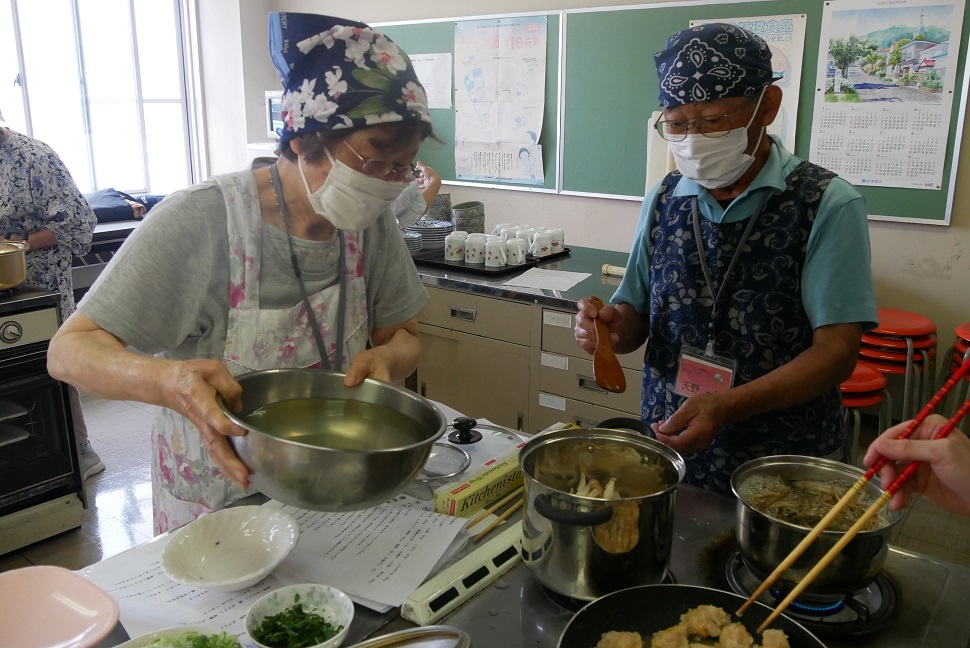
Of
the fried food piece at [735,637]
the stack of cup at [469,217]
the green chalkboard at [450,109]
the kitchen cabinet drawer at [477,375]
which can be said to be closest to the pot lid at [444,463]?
the fried food piece at [735,637]

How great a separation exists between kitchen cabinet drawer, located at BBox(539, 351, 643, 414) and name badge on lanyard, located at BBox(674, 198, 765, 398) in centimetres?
123

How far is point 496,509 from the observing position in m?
1.31

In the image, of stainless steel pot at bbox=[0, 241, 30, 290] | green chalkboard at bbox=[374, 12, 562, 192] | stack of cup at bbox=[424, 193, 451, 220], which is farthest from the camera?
green chalkboard at bbox=[374, 12, 562, 192]

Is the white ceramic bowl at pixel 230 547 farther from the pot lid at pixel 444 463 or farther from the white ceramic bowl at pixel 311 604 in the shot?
the pot lid at pixel 444 463

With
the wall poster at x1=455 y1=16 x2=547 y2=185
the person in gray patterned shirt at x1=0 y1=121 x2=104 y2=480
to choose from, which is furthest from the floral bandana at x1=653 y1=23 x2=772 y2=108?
the wall poster at x1=455 y1=16 x2=547 y2=185

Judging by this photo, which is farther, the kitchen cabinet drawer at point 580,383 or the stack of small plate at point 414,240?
the stack of small plate at point 414,240

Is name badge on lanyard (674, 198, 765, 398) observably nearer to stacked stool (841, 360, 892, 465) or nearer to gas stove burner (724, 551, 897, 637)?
gas stove burner (724, 551, 897, 637)

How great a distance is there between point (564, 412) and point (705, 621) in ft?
7.13

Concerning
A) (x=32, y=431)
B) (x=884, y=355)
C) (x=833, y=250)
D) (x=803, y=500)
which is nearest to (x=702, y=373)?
(x=833, y=250)

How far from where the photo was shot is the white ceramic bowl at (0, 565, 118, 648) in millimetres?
930

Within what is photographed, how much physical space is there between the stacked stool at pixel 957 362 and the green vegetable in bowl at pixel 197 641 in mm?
2852

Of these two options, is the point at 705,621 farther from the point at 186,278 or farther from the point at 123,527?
the point at 123,527

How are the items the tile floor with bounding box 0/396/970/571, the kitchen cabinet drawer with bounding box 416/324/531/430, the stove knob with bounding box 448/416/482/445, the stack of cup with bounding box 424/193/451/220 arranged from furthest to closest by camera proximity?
the stack of cup with bounding box 424/193/451/220 < the kitchen cabinet drawer with bounding box 416/324/531/430 < the tile floor with bounding box 0/396/970/571 < the stove knob with bounding box 448/416/482/445

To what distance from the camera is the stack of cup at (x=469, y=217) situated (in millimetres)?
3828
